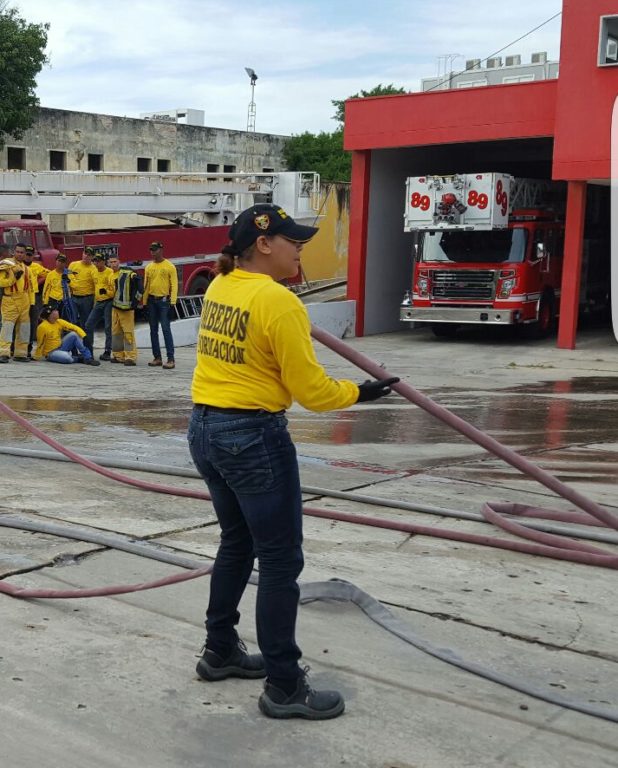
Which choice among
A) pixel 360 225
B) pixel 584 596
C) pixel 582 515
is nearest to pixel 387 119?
pixel 360 225

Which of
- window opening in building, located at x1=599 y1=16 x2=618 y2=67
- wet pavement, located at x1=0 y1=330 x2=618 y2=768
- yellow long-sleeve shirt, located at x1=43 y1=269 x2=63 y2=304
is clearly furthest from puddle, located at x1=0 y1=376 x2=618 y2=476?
window opening in building, located at x1=599 y1=16 x2=618 y2=67

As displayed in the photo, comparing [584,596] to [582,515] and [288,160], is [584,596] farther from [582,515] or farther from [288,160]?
[288,160]

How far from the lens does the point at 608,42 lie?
18.6 metres

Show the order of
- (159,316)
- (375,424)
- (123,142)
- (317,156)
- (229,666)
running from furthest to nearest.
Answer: (317,156)
(123,142)
(159,316)
(375,424)
(229,666)

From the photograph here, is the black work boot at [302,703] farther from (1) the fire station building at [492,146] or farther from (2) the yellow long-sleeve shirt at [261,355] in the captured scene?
(1) the fire station building at [492,146]

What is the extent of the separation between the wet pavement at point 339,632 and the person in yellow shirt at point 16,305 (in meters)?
6.49

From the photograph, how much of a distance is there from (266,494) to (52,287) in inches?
524

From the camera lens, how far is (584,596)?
4812 mm

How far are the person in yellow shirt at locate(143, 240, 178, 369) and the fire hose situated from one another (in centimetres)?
837

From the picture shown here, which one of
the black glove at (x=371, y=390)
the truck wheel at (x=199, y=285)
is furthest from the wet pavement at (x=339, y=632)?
the truck wheel at (x=199, y=285)

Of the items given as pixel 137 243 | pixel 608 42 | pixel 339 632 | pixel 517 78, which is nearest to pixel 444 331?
pixel 137 243

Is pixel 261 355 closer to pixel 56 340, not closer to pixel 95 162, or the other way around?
pixel 56 340

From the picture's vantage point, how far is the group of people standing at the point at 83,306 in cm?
1536

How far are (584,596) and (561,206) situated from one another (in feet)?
60.7
